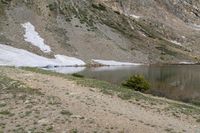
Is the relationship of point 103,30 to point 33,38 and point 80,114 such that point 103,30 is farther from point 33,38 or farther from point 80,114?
point 80,114

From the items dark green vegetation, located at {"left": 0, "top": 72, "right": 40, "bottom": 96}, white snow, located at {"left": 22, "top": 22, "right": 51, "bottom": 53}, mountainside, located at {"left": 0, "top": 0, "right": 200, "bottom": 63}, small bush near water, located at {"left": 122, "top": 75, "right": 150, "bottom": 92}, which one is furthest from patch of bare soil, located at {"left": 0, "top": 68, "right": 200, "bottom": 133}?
white snow, located at {"left": 22, "top": 22, "right": 51, "bottom": 53}

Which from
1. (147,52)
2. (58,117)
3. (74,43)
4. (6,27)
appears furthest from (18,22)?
(58,117)

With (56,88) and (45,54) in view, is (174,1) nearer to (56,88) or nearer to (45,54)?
(45,54)

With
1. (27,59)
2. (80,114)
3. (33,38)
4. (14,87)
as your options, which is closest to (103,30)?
(33,38)

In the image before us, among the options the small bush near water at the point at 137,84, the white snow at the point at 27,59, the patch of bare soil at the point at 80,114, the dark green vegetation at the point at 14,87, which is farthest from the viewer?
the white snow at the point at 27,59

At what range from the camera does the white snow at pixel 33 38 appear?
101 meters

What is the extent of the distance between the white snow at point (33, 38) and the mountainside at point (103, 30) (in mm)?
841

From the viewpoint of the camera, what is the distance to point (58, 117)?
20.3 meters

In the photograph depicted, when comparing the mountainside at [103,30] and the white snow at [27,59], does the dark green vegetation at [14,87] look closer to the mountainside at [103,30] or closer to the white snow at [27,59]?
the white snow at [27,59]

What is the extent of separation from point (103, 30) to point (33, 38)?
3072cm

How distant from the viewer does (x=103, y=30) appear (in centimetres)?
13050

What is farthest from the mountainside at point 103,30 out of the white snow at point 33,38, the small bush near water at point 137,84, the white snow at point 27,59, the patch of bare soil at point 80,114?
the patch of bare soil at point 80,114

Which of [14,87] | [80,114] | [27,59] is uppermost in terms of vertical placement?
[27,59]

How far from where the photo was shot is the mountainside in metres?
108
